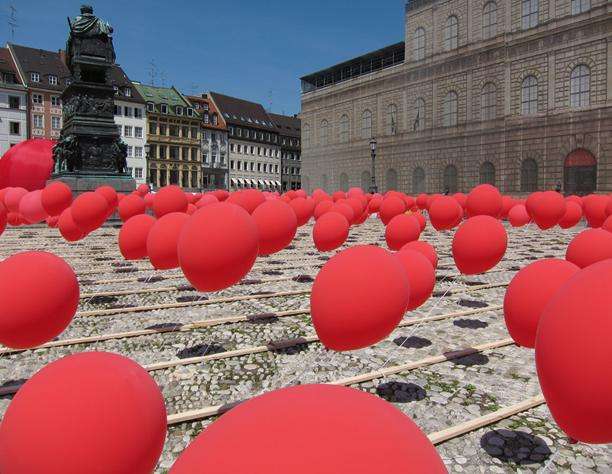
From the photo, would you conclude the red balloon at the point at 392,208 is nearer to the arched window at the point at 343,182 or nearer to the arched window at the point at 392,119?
the arched window at the point at 392,119

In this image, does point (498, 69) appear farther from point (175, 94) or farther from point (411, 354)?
point (175, 94)

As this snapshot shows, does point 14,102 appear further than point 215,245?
Yes

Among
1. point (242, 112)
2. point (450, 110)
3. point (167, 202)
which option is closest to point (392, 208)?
point (167, 202)

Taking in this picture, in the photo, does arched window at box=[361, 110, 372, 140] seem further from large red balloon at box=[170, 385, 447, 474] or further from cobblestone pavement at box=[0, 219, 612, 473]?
large red balloon at box=[170, 385, 447, 474]

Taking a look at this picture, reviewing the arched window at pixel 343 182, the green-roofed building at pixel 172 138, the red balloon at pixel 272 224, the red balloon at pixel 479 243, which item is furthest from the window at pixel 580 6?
the green-roofed building at pixel 172 138

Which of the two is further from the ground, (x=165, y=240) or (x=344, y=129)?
(x=344, y=129)

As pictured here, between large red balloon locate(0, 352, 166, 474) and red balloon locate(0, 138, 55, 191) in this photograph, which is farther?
red balloon locate(0, 138, 55, 191)

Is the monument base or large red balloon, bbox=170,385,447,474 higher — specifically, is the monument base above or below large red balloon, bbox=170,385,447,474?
above

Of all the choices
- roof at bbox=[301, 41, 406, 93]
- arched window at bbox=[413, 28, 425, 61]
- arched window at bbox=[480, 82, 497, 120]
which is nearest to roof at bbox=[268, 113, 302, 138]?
roof at bbox=[301, 41, 406, 93]

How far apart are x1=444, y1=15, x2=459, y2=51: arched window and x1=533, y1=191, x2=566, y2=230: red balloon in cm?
3463

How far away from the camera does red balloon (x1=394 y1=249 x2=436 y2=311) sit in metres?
6.07

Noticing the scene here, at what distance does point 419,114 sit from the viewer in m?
48.8

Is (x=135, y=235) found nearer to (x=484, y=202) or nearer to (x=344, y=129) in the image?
(x=484, y=202)

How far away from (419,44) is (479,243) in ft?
150
